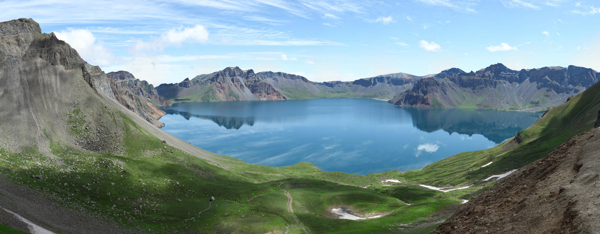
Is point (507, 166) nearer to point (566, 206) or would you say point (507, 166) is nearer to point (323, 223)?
point (323, 223)

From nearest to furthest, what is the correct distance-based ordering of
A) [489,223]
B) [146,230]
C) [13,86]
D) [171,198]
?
1. [489,223]
2. [146,230]
3. [171,198]
4. [13,86]

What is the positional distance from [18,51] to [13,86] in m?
17.7

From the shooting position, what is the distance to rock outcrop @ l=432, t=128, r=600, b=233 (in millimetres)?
19944

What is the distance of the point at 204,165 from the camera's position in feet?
341

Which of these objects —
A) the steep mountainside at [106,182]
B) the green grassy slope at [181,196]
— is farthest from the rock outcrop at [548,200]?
the steep mountainside at [106,182]

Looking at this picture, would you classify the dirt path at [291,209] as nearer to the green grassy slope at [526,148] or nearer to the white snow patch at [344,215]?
the white snow patch at [344,215]

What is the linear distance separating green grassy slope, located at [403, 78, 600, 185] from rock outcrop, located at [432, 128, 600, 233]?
3631 inches

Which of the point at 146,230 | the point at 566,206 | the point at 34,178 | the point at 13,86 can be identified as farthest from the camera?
the point at 13,86

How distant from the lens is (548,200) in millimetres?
23172

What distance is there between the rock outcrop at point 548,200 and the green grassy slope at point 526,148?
92.2 meters

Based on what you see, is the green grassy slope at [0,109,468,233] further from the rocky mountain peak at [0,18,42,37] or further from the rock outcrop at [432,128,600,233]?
the rocky mountain peak at [0,18,42,37]

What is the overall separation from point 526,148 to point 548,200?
12675 centimetres

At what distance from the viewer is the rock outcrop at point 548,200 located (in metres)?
19.9

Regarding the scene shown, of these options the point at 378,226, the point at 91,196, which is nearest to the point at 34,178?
the point at 91,196
